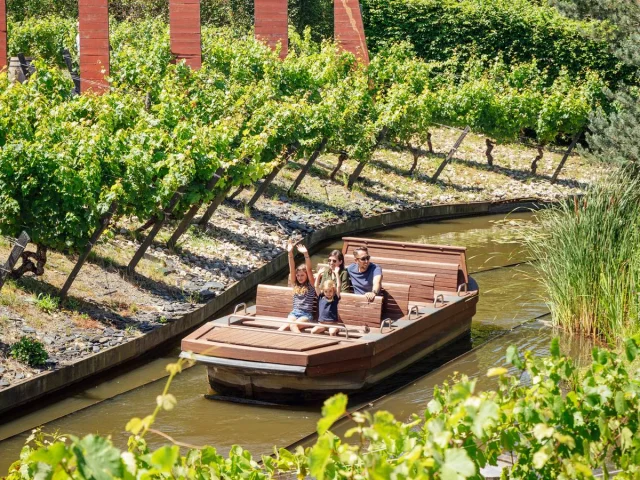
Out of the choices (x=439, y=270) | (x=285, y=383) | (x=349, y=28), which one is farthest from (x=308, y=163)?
(x=285, y=383)

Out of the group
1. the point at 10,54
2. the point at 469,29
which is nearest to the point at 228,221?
the point at 10,54

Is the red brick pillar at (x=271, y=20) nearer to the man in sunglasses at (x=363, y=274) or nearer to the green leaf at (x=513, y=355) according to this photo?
the man in sunglasses at (x=363, y=274)

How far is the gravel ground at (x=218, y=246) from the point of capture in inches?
482

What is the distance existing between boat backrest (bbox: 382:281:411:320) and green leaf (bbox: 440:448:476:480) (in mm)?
9489

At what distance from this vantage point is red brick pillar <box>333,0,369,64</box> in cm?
2745

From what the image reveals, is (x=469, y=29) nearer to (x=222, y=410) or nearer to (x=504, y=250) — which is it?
(x=504, y=250)

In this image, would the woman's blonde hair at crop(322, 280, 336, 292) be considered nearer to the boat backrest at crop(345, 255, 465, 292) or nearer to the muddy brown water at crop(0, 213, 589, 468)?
the muddy brown water at crop(0, 213, 589, 468)

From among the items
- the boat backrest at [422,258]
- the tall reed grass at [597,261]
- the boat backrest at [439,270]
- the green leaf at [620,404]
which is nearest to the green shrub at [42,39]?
the boat backrest at [422,258]

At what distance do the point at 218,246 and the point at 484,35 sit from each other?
16264mm

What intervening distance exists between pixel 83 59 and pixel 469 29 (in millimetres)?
13207

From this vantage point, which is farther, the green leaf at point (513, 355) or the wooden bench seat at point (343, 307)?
the wooden bench seat at point (343, 307)

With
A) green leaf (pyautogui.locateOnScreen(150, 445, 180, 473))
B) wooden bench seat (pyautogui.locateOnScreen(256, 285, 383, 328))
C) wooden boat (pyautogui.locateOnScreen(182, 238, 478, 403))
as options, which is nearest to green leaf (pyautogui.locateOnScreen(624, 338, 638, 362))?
green leaf (pyautogui.locateOnScreen(150, 445, 180, 473))

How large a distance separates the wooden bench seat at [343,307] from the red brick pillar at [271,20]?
13823mm

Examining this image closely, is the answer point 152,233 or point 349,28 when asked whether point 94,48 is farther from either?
point 152,233
